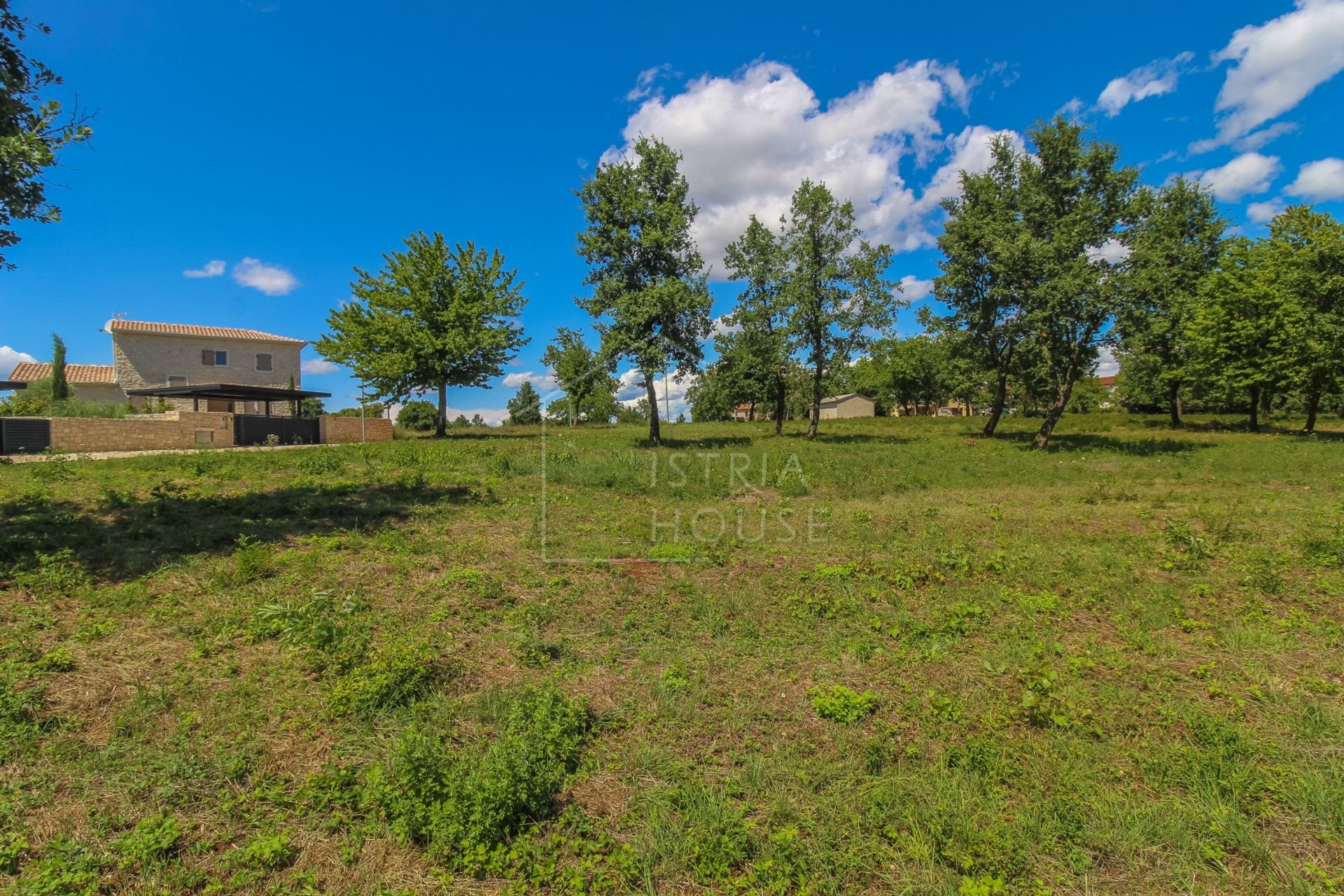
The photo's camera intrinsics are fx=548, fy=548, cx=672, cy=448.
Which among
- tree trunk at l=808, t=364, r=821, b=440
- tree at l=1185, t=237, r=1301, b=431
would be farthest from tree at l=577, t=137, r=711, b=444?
tree at l=1185, t=237, r=1301, b=431

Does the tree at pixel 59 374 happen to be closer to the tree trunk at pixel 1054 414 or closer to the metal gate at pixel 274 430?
the metal gate at pixel 274 430

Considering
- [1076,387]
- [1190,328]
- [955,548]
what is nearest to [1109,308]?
[1190,328]

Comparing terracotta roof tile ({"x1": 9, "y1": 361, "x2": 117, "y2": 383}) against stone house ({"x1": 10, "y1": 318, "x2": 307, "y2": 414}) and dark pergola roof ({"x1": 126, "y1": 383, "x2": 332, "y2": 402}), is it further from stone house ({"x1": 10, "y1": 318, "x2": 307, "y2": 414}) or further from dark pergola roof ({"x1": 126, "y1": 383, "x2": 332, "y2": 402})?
dark pergola roof ({"x1": 126, "y1": 383, "x2": 332, "y2": 402})

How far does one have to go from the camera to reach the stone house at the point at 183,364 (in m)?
40.5

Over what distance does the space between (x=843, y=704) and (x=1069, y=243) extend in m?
25.4

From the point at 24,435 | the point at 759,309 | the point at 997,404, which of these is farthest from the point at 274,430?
the point at 997,404

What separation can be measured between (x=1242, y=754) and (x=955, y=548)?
4903mm

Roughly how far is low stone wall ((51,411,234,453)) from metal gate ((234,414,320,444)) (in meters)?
0.34

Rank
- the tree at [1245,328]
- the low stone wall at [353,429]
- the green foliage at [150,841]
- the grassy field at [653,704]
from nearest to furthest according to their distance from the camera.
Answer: the green foliage at [150,841], the grassy field at [653,704], the low stone wall at [353,429], the tree at [1245,328]

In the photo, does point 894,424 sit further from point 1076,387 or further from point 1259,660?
point 1076,387

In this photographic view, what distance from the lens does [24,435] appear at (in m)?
18.1

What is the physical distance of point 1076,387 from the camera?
76.3 m

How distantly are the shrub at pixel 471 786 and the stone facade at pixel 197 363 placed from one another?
4402 cm

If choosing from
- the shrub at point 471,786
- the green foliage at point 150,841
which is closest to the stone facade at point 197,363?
the green foliage at point 150,841
